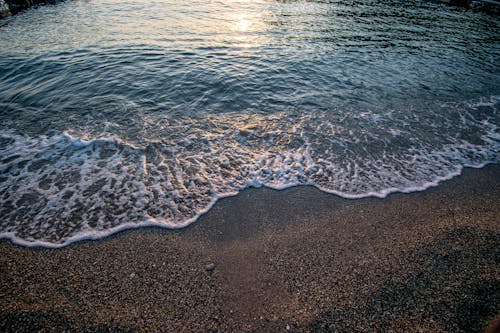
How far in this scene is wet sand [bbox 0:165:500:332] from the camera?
9.70ft

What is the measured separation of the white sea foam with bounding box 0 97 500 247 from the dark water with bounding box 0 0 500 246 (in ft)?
0.12

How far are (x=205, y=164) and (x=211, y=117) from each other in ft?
7.45

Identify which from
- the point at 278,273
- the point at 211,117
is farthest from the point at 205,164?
the point at 278,273

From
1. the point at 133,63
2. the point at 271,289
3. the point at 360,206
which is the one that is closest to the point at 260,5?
the point at 133,63

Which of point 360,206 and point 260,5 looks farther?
point 260,5

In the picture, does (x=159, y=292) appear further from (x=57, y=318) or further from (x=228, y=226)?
(x=228, y=226)

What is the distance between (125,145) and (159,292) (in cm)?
409

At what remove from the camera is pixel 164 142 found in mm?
6242

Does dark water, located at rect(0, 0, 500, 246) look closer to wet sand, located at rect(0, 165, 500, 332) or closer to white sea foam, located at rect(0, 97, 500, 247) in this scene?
white sea foam, located at rect(0, 97, 500, 247)

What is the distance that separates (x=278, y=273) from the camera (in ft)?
11.5

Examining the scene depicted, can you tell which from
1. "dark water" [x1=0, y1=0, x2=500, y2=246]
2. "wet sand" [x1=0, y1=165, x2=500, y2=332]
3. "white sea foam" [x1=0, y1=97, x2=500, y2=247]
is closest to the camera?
"wet sand" [x1=0, y1=165, x2=500, y2=332]

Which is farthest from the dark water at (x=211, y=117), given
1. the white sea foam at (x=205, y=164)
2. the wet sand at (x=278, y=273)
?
the wet sand at (x=278, y=273)

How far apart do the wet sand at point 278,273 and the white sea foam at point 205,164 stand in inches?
17.6

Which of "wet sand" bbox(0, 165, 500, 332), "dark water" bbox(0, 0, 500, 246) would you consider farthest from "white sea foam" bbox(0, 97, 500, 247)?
"wet sand" bbox(0, 165, 500, 332)
